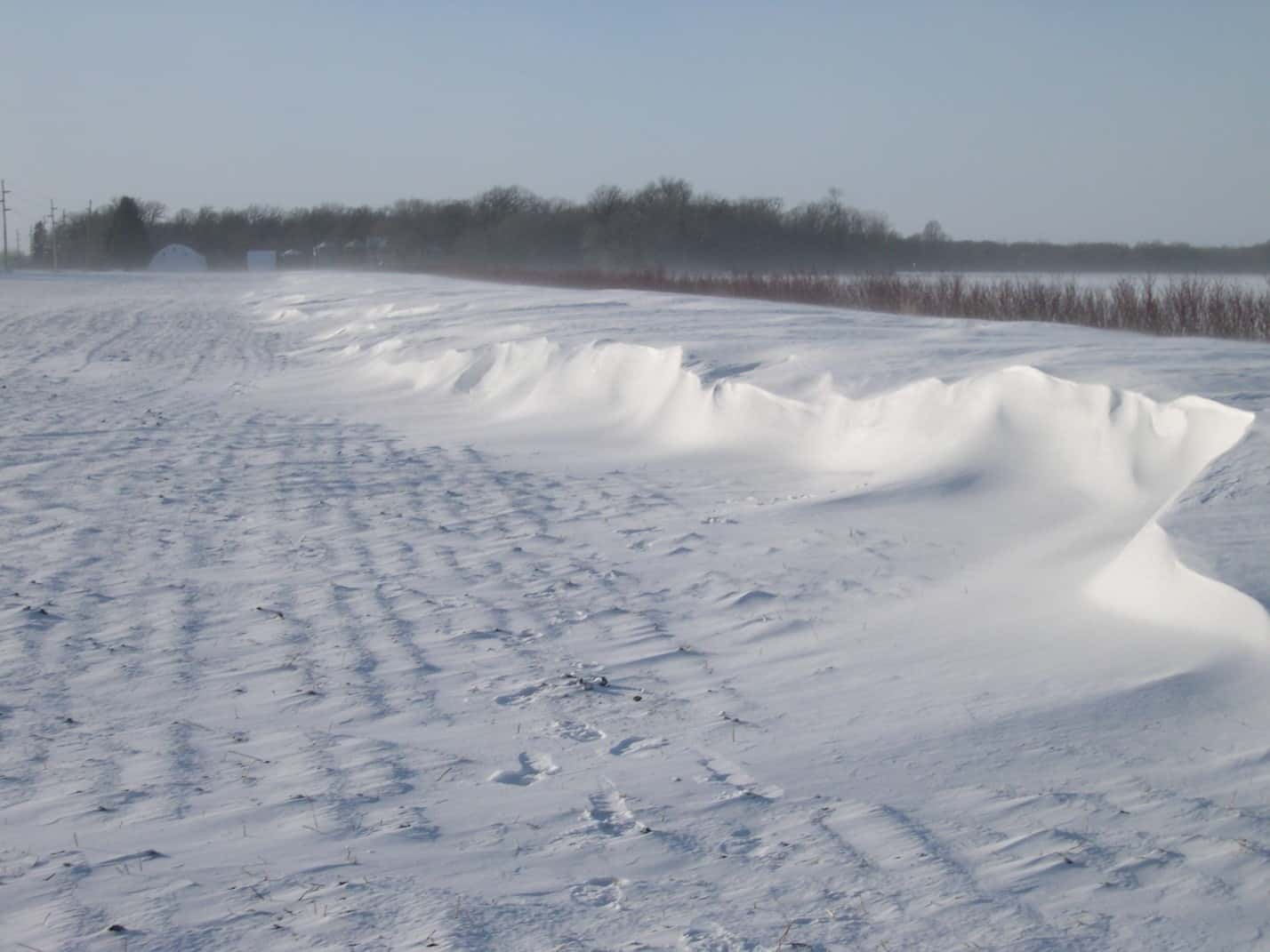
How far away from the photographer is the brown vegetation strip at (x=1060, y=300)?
55.7 feet

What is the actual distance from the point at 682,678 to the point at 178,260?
119085 mm

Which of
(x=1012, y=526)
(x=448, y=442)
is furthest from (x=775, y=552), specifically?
(x=448, y=442)

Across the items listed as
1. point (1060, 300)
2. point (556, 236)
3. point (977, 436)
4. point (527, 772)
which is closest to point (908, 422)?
point (977, 436)

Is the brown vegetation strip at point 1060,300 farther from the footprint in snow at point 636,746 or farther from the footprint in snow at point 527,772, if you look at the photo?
the footprint in snow at point 527,772

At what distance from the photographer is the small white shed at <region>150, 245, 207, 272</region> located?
112m

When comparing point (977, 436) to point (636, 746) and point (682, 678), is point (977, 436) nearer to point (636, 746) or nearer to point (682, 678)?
point (682, 678)

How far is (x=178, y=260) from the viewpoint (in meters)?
114

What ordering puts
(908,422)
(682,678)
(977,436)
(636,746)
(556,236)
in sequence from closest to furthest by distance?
1. (636,746)
2. (682,678)
3. (977,436)
4. (908,422)
5. (556,236)

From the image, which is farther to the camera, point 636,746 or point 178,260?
point 178,260

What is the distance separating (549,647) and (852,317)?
1307 centimetres

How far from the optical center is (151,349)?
2159 centimetres

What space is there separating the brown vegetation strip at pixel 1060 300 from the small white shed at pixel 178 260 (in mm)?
92276

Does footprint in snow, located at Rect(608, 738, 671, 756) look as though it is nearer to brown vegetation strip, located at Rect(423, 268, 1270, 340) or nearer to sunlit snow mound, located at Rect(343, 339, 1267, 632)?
sunlit snow mound, located at Rect(343, 339, 1267, 632)

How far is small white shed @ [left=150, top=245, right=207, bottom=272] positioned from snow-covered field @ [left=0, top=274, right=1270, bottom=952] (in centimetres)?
11051
